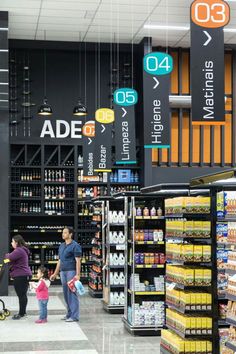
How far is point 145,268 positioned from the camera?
11.0m

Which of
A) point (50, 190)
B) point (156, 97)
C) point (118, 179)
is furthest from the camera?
point (118, 179)

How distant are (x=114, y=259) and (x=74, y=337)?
2.83m

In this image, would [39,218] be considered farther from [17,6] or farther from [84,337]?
[84,337]

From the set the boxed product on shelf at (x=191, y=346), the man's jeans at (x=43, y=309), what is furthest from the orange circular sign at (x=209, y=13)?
the man's jeans at (x=43, y=309)

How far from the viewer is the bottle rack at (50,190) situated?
60.5ft

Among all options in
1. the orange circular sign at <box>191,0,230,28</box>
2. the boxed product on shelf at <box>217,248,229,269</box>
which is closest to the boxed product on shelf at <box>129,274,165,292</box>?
the boxed product on shelf at <box>217,248,229,269</box>

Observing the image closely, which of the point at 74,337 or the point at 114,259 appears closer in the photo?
the point at 74,337

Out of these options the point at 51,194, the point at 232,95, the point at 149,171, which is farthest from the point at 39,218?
the point at 232,95

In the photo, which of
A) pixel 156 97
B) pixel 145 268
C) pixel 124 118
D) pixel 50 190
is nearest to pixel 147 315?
pixel 145 268

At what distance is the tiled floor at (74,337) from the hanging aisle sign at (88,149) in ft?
15.1

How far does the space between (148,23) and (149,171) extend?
3.81 meters

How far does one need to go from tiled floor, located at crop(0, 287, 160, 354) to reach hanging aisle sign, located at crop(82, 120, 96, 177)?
4603 millimetres

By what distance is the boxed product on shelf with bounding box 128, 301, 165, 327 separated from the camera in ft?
34.7

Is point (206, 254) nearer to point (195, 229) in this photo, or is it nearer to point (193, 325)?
point (195, 229)
